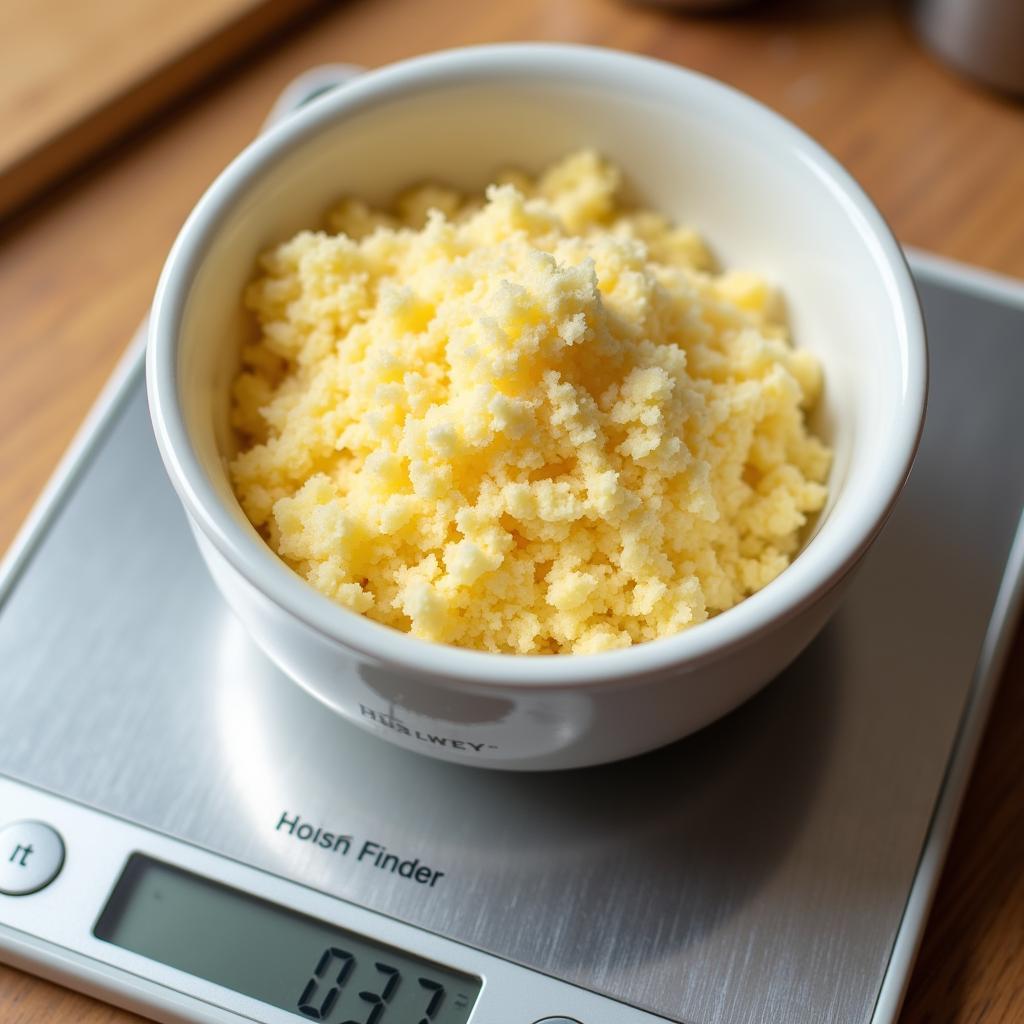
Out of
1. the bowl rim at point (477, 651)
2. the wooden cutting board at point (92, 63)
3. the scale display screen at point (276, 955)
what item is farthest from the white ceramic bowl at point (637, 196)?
the wooden cutting board at point (92, 63)

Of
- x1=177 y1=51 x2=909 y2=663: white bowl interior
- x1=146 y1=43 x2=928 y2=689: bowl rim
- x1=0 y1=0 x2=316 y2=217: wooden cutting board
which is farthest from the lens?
x1=0 y1=0 x2=316 y2=217: wooden cutting board

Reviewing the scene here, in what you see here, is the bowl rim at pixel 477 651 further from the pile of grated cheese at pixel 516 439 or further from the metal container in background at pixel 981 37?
the metal container in background at pixel 981 37

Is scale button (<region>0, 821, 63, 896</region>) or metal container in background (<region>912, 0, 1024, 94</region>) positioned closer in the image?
scale button (<region>0, 821, 63, 896</region>)

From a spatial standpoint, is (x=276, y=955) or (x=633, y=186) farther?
(x=633, y=186)

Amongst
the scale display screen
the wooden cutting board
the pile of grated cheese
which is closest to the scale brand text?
the scale display screen

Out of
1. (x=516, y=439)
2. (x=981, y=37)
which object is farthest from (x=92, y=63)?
(x=981, y=37)

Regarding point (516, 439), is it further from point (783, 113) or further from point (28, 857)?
point (783, 113)

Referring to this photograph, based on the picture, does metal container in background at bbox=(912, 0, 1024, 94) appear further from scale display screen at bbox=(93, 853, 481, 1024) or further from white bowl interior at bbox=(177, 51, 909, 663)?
scale display screen at bbox=(93, 853, 481, 1024)
